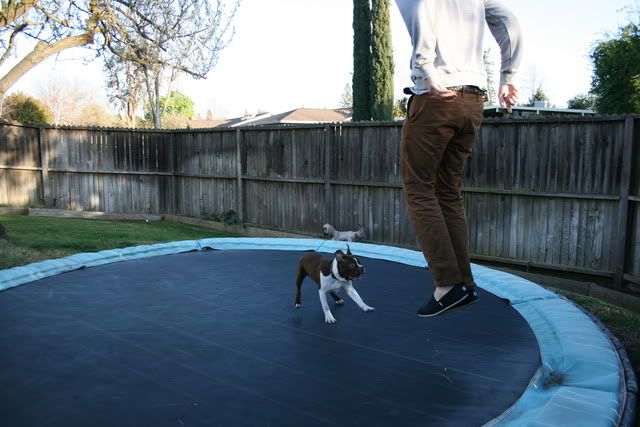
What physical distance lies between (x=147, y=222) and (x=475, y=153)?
522cm

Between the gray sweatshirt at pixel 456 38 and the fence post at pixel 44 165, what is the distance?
792 centimetres

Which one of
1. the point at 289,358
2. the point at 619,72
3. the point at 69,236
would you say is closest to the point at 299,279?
the point at 289,358

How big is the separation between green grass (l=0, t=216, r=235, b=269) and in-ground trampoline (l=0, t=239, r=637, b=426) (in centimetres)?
195

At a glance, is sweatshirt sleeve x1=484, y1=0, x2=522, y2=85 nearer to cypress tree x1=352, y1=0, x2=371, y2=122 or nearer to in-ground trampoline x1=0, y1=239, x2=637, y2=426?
in-ground trampoline x1=0, y1=239, x2=637, y2=426

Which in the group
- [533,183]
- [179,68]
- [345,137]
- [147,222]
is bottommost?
[147,222]

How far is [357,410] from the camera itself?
1331 millimetres

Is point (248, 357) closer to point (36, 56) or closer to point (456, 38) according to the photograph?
point (456, 38)

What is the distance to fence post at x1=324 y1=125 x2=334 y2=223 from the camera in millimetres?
5855

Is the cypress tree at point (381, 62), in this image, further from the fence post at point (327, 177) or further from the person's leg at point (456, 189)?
the person's leg at point (456, 189)

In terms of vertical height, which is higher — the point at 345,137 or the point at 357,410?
the point at 345,137

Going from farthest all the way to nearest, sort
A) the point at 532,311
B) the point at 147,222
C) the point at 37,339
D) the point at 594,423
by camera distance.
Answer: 1. the point at 147,222
2. the point at 532,311
3. the point at 37,339
4. the point at 594,423

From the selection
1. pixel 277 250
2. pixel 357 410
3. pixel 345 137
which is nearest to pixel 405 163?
pixel 357 410

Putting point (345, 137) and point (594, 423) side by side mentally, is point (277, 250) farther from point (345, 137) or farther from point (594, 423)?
Answer: point (594, 423)

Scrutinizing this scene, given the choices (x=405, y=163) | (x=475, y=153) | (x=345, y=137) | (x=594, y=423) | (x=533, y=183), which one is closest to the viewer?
(x=594, y=423)
